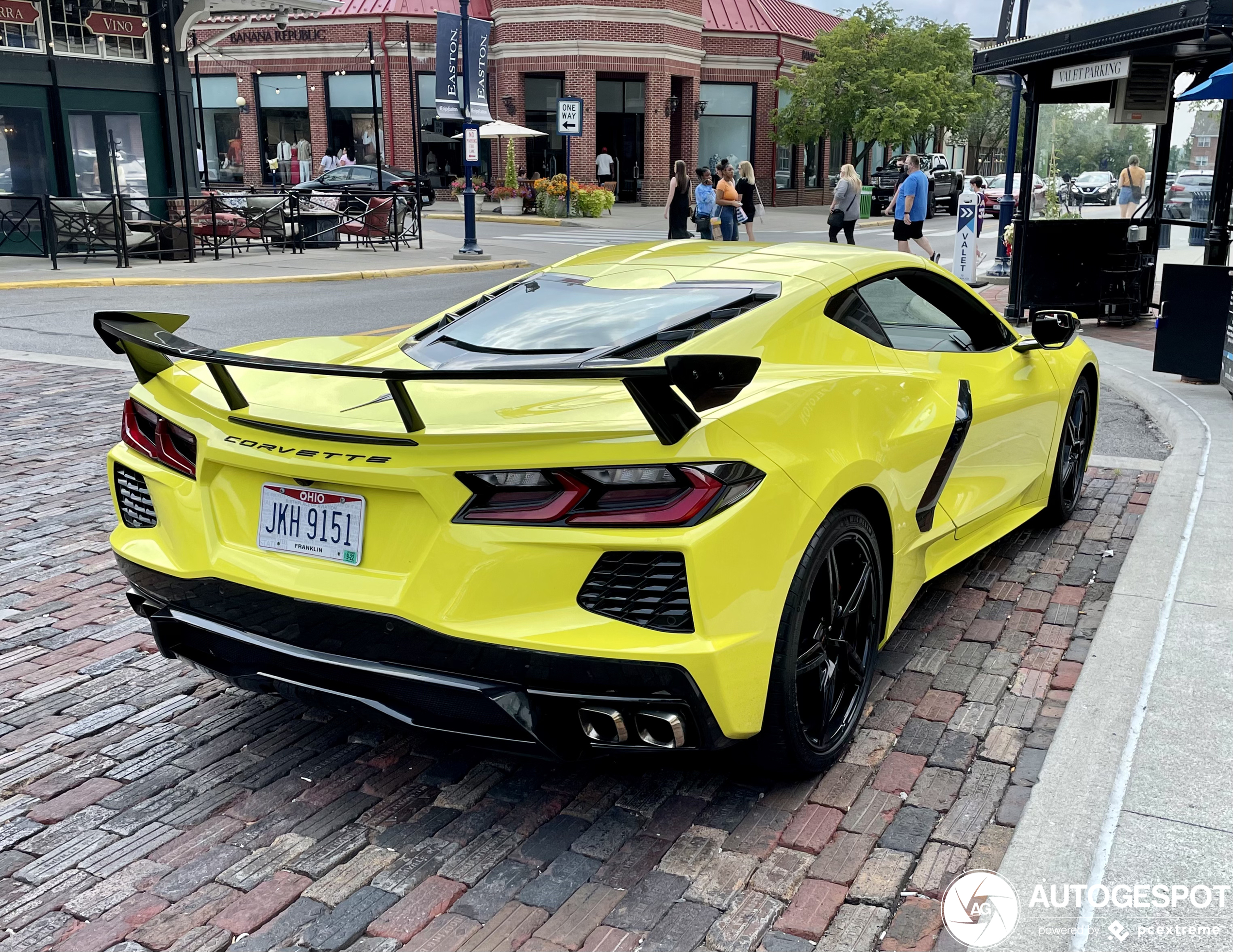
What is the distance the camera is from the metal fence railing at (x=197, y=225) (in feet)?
67.1

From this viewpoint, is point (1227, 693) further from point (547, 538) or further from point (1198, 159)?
point (1198, 159)

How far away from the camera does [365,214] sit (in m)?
25.4

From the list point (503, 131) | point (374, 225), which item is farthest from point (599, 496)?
point (503, 131)

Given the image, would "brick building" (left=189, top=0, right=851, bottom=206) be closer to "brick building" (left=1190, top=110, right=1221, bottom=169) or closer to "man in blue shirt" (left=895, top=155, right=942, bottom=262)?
"man in blue shirt" (left=895, top=155, right=942, bottom=262)

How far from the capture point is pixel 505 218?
122 feet

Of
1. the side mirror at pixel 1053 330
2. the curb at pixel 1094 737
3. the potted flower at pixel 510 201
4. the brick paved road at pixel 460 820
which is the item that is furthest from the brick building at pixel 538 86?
the brick paved road at pixel 460 820

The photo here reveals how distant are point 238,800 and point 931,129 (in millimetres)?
49189

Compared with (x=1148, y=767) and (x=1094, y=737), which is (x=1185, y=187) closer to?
(x=1094, y=737)

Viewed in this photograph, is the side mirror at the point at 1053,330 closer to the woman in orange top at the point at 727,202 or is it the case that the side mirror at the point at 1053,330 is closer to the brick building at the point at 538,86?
the woman in orange top at the point at 727,202

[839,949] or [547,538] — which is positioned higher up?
[547,538]

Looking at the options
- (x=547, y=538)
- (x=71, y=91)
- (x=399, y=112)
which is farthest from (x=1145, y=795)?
(x=399, y=112)

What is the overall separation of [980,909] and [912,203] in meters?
16.8

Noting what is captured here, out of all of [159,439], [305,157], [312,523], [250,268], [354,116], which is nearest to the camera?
[312,523]

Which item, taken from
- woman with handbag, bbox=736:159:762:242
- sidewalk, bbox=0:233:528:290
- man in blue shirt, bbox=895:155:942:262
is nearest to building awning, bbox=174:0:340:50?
sidewalk, bbox=0:233:528:290
